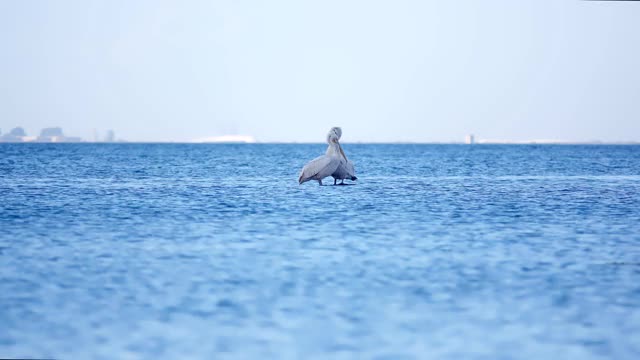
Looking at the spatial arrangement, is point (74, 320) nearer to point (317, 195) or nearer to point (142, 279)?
point (142, 279)

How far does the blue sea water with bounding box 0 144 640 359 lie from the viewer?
34.3ft

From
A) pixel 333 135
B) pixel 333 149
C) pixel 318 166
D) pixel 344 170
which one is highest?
pixel 333 135

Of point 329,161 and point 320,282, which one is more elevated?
point 329,161

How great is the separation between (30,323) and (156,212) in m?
15.4

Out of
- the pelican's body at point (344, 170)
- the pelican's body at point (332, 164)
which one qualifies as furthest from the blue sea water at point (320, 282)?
the pelican's body at point (344, 170)

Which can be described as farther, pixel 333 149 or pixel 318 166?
pixel 318 166

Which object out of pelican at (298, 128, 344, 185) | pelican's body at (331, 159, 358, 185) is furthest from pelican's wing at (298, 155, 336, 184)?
pelican's body at (331, 159, 358, 185)

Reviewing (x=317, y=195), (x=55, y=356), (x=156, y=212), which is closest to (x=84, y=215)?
(x=156, y=212)

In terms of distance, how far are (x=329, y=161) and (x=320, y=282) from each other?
19.9 metres

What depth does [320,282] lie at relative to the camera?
14188mm

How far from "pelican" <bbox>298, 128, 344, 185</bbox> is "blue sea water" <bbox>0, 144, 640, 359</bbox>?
559 centimetres

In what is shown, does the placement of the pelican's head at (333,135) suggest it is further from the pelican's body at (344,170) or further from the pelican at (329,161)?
the pelican's body at (344,170)

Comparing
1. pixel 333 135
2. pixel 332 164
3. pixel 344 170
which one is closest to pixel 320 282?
pixel 333 135

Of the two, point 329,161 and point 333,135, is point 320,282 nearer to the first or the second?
point 333,135
